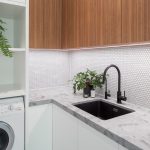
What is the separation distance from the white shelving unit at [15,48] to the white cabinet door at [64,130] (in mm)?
419

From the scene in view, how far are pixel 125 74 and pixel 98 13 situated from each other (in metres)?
0.65

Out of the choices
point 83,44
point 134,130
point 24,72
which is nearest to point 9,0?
point 24,72

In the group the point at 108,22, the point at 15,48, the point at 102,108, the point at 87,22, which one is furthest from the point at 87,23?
the point at 102,108

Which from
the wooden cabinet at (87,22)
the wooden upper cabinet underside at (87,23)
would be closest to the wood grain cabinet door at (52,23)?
the wooden upper cabinet underside at (87,23)

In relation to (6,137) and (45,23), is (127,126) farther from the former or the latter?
(45,23)

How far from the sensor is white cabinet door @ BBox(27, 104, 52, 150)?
184 centimetres

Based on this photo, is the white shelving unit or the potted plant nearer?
the white shelving unit

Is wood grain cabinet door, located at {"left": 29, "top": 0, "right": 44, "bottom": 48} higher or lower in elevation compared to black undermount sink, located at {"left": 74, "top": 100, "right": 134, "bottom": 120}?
higher

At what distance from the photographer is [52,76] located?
→ 8.39ft

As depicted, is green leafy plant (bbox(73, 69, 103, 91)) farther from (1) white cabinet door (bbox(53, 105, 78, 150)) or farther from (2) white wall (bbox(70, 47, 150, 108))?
(1) white cabinet door (bbox(53, 105, 78, 150))

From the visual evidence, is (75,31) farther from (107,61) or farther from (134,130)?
(134,130)

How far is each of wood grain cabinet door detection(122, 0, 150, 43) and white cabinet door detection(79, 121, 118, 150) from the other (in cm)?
73

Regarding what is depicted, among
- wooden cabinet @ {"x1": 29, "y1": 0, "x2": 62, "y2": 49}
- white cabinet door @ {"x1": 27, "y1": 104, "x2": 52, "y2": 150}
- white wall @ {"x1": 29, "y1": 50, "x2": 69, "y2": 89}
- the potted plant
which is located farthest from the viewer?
white wall @ {"x1": 29, "y1": 50, "x2": 69, "y2": 89}

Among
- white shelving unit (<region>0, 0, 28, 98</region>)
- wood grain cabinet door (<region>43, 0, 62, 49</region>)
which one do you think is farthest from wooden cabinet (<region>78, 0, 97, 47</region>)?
white shelving unit (<region>0, 0, 28, 98</region>)
